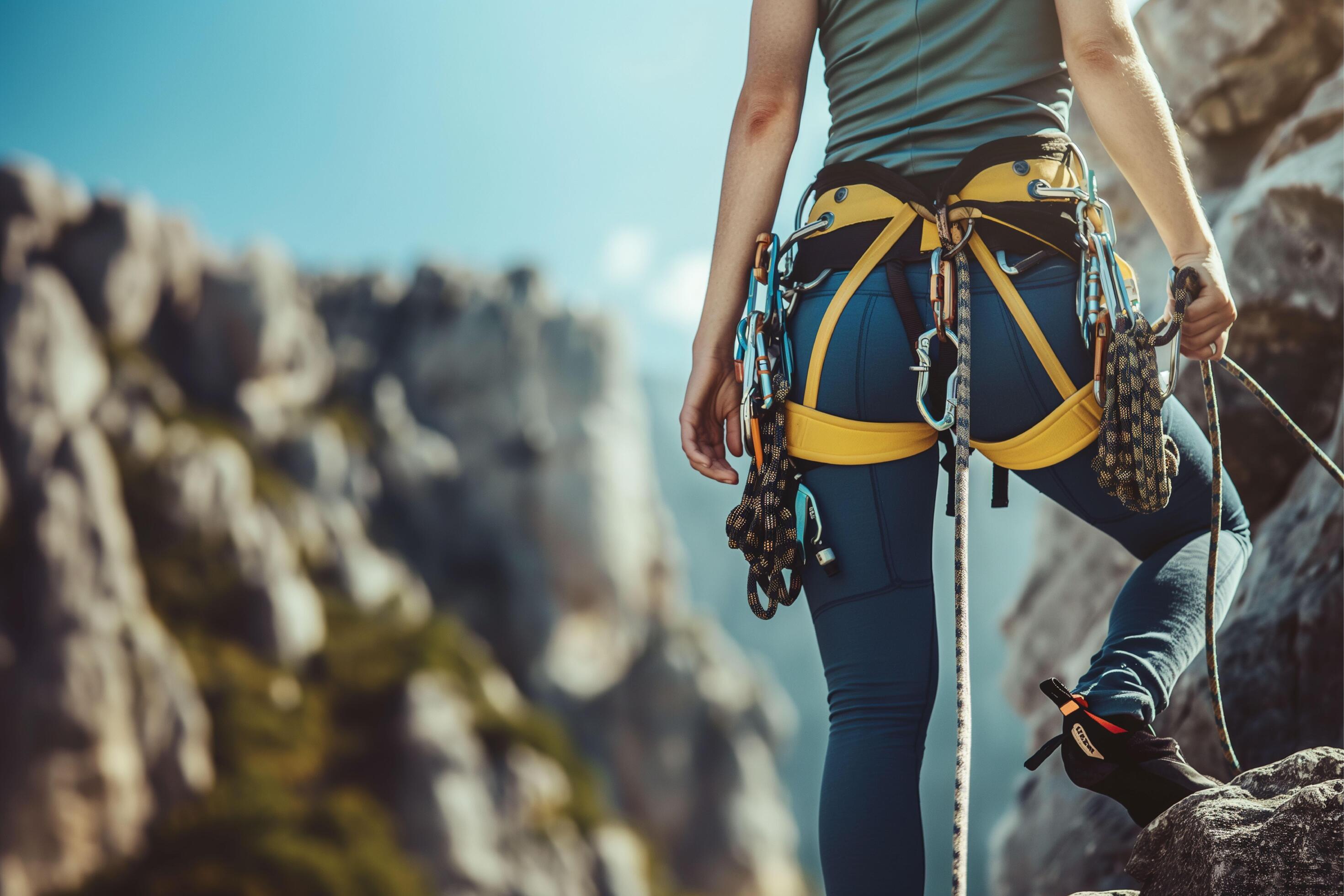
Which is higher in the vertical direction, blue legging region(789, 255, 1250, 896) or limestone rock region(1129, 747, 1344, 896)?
blue legging region(789, 255, 1250, 896)

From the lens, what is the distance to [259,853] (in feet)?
121

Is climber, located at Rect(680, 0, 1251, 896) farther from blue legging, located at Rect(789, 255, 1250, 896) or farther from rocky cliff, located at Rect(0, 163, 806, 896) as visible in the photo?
rocky cliff, located at Rect(0, 163, 806, 896)

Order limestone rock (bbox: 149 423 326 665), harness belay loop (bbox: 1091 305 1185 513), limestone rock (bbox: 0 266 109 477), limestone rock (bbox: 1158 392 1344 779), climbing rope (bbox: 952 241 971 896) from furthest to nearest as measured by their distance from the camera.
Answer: limestone rock (bbox: 149 423 326 665) < limestone rock (bbox: 0 266 109 477) < limestone rock (bbox: 1158 392 1344 779) < harness belay loop (bbox: 1091 305 1185 513) < climbing rope (bbox: 952 241 971 896)

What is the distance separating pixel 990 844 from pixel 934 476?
375 centimetres

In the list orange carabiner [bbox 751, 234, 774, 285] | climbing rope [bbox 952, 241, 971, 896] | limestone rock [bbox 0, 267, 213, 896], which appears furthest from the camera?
limestone rock [bbox 0, 267, 213, 896]

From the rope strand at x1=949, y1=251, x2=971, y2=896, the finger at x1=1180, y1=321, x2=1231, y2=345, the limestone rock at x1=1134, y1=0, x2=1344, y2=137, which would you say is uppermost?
the limestone rock at x1=1134, y1=0, x2=1344, y2=137

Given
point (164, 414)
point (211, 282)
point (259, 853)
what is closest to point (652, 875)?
point (259, 853)

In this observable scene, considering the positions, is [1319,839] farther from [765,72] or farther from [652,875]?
[652,875]

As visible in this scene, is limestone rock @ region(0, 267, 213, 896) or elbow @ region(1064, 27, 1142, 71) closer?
elbow @ region(1064, 27, 1142, 71)

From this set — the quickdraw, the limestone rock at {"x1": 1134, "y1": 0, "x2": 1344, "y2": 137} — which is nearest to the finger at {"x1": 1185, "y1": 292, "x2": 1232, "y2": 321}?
the quickdraw

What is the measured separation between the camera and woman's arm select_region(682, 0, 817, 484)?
1955 millimetres

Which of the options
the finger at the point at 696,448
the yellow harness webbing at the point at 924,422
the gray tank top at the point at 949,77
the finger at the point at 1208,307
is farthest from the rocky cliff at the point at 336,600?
the finger at the point at 1208,307

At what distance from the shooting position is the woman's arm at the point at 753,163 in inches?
77.0

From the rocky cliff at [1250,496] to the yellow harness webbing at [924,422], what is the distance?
65 centimetres
